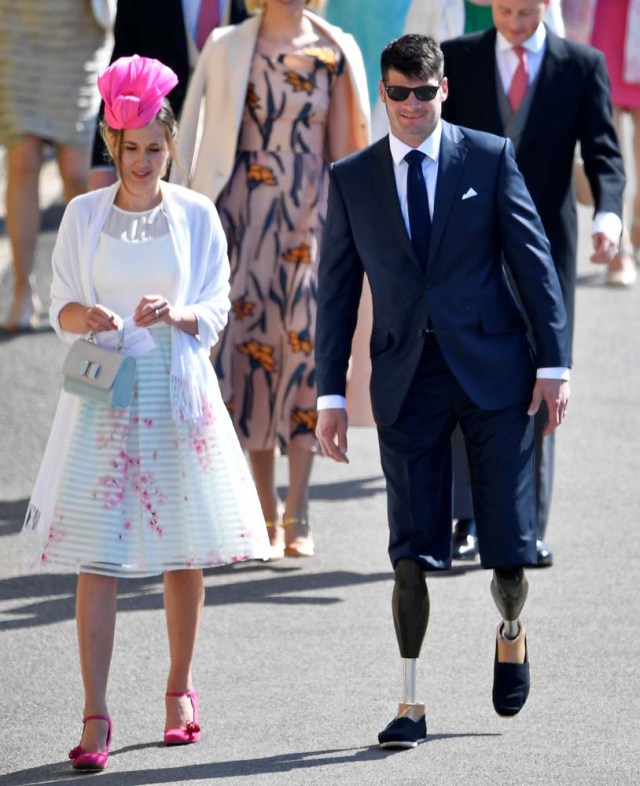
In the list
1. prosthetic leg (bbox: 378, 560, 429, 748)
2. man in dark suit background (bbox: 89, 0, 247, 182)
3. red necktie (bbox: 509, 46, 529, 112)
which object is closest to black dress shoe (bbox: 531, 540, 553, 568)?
red necktie (bbox: 509, 46, 529, 112)

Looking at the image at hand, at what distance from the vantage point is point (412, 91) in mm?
6035

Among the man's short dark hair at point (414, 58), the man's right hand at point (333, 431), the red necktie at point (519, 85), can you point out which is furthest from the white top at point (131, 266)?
the red necktie at point (519, 85)

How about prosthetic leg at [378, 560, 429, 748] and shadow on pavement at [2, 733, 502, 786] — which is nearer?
shadow on pavement at [2, 733, 502, 786]

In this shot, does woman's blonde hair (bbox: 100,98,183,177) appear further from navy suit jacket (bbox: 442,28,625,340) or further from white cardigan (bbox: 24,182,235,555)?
navy suit jacket (bbox: 442,28,625,340)

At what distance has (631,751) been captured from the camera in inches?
239

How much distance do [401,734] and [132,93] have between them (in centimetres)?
189

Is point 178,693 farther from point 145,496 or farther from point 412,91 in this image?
point 412,91

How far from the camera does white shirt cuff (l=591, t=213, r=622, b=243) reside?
7.53 m

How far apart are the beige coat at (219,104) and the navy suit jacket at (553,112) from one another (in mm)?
524

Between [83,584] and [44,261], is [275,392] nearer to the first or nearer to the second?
[83,584]

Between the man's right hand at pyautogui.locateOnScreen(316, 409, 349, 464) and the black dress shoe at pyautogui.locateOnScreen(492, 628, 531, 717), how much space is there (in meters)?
0.73

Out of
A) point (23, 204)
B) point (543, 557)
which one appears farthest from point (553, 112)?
point (23, 204)

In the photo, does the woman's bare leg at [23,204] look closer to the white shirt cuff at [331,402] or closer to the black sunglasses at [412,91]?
the white shirt cuff at [331,402]

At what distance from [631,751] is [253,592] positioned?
2054 millimetres
